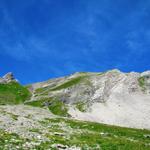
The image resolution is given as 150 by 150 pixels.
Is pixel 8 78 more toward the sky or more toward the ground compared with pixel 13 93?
more toward the sky

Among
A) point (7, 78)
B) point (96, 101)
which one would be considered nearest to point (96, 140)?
point (96, 101)

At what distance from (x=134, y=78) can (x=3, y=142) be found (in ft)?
421

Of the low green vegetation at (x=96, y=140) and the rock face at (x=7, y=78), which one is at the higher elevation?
the rock face at (x=7, y=78)

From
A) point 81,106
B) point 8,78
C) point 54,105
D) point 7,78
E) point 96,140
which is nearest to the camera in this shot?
point 96,140

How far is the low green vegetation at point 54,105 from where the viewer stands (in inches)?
4904

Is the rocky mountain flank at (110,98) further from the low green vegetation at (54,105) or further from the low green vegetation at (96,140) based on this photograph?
the low green vegetation at (96,140)

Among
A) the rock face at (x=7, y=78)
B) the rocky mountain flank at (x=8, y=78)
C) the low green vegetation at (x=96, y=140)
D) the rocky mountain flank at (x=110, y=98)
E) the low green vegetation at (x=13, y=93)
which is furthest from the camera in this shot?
the rocky mountain flank at (x=8, y=78)

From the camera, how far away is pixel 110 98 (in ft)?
440

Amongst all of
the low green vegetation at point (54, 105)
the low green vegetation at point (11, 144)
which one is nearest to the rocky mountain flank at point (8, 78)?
the low green vegetation at point (54, 105)

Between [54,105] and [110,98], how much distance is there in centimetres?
2430

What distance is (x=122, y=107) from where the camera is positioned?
4835 inches

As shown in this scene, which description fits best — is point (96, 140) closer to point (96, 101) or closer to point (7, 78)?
point (96, 101)

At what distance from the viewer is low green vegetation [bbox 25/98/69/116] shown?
125 m

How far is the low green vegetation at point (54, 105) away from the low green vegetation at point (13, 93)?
1234cm
